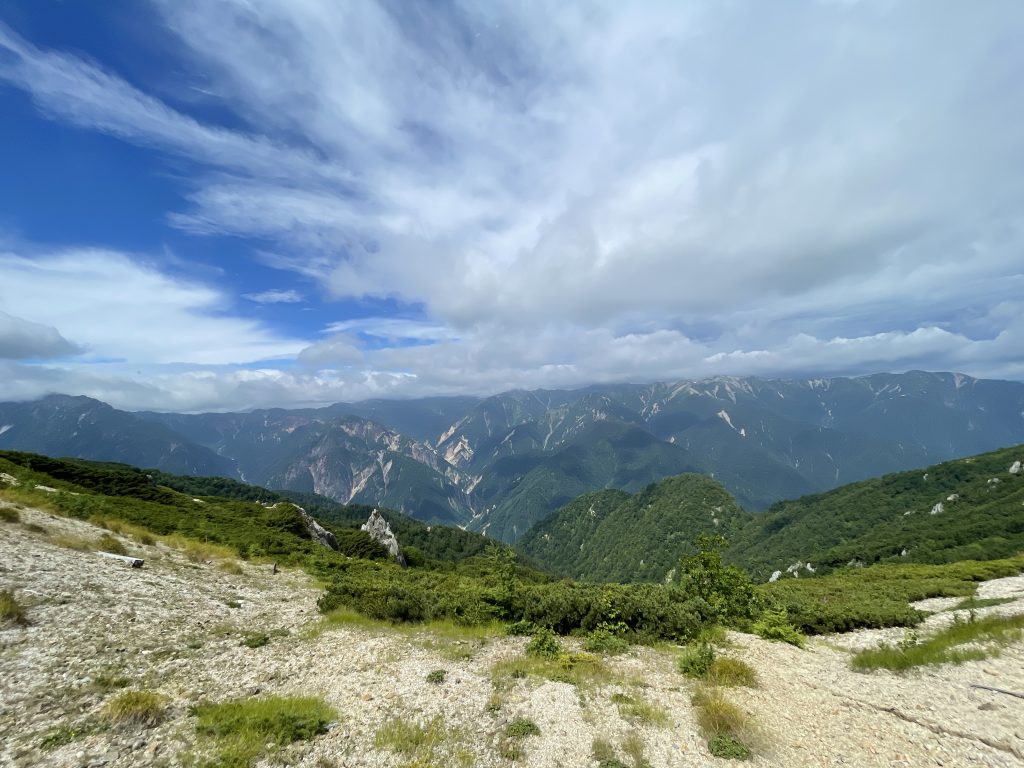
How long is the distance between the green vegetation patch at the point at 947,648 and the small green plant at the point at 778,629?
2.17 metres

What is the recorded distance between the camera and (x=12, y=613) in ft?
43.3

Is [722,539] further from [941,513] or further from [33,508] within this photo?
[941,513]

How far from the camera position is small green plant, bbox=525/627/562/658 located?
16.9 metres

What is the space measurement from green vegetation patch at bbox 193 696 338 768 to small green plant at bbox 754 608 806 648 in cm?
1833

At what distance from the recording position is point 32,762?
8469 mm

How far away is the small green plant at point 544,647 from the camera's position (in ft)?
55.3

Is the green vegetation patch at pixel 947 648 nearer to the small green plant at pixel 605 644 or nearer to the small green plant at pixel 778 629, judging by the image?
the small green plant at pixel 778 629

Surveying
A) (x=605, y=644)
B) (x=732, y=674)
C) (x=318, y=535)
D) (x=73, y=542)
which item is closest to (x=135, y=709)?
(x=605, y=644)

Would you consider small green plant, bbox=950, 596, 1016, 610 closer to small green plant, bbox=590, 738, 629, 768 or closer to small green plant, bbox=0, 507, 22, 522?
small green plant, bbox=590, 738, 629, 768

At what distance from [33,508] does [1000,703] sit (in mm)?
44464

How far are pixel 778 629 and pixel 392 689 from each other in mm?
16877

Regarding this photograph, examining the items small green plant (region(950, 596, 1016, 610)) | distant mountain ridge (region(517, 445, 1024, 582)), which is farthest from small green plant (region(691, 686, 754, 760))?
distant mountain ridge (region(517, 445, 1024, 582))

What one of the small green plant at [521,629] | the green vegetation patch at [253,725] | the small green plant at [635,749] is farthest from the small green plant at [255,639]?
the small green plant at [635,749]

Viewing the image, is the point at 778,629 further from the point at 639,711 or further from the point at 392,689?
the point at 392,689
